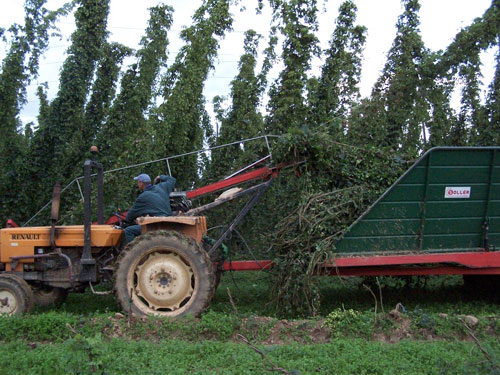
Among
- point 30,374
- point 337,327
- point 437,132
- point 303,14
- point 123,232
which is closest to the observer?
point 30,374

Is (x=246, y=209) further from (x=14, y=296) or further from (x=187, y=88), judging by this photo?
(x=187, y=88)

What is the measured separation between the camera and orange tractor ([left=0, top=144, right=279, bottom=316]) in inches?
248

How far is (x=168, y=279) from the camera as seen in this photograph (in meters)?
6.38

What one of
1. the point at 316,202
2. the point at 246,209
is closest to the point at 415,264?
the point at 316,202

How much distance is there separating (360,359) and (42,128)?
462 inches

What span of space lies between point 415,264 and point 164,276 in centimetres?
344

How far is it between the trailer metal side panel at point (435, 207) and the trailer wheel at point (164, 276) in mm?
1843

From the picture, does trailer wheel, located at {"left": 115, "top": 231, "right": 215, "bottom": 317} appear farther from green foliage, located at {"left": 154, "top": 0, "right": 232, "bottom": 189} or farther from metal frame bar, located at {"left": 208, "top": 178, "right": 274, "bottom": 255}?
green foliage, located at {"left": 154, "top": 0, "right": 232, "bottom": 189}

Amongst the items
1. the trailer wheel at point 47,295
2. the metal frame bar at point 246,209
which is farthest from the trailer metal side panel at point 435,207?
the trailer wheel at point 47,295

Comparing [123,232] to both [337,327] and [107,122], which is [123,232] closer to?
[337,327]

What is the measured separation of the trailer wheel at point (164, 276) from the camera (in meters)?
6.28

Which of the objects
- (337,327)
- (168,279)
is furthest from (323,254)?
(168,279)

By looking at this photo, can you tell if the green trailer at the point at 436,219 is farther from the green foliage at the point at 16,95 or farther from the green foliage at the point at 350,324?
the green foliage at the point at 16,95

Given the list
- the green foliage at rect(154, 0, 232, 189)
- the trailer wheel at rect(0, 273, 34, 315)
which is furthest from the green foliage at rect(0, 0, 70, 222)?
the trailer wheel at rect(0, 273, 34, 315)
